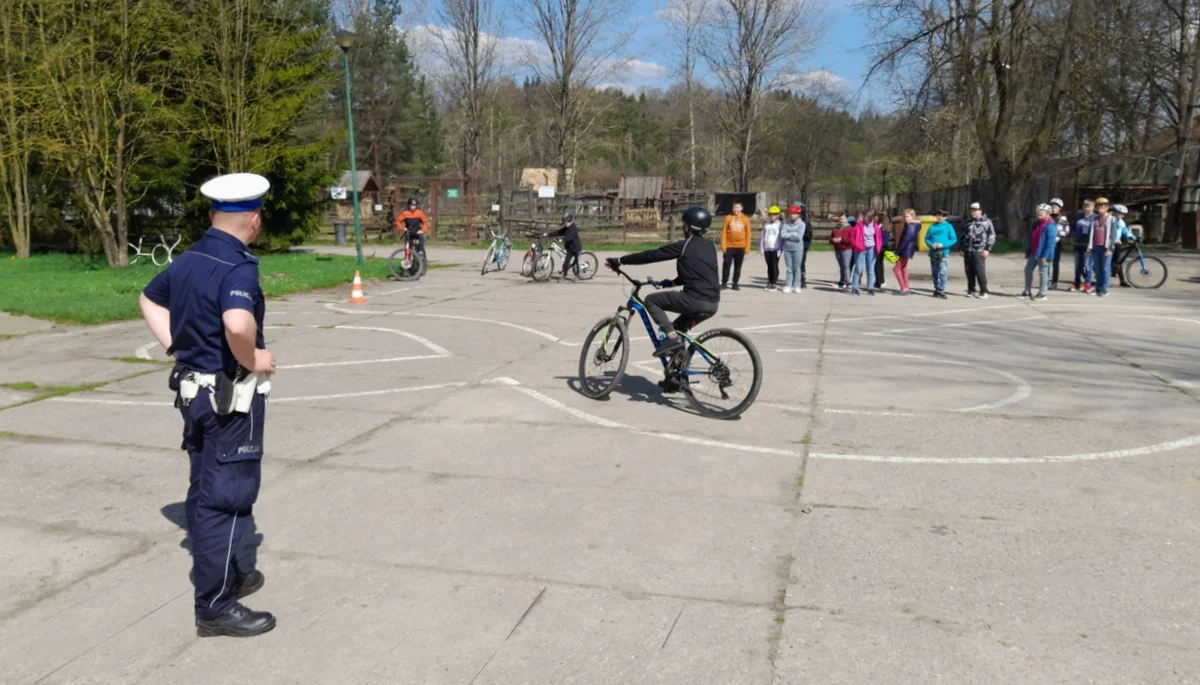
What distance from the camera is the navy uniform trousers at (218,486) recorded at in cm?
391

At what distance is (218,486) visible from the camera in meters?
3.92

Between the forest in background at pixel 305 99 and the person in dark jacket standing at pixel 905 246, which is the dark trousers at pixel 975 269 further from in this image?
the forest in background at pixel 305 99

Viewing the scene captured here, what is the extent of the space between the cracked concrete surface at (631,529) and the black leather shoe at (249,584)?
50mm

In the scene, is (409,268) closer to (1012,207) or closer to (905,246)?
(905,246)

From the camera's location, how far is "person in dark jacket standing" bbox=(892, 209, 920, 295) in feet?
58.5

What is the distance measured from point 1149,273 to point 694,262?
1450 cm

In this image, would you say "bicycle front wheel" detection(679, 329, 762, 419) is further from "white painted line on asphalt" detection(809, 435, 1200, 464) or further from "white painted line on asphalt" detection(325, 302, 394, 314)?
"white painted line on asphalt" detection(325, 302, 394, 314)

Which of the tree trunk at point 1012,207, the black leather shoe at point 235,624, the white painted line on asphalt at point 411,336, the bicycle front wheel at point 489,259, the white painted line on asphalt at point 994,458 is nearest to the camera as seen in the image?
the black leather shoe at point 235,624

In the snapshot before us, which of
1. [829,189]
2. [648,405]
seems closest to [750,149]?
[829,189]

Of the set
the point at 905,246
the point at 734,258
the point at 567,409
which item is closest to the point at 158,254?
the point at 734,258

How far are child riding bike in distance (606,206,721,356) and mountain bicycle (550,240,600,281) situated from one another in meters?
12.7

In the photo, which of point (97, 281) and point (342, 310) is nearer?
point (342, 310)

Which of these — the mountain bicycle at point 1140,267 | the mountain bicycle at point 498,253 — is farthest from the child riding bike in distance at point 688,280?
→ the mountain bicycle at point 498,253

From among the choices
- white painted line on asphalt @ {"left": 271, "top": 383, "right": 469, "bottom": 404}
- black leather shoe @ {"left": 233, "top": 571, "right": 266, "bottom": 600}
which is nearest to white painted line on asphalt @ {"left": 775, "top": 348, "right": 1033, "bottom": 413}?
white painted line on asphalt @ {"left": 271, "top": 383, "right": 469, "bottom": 404}
